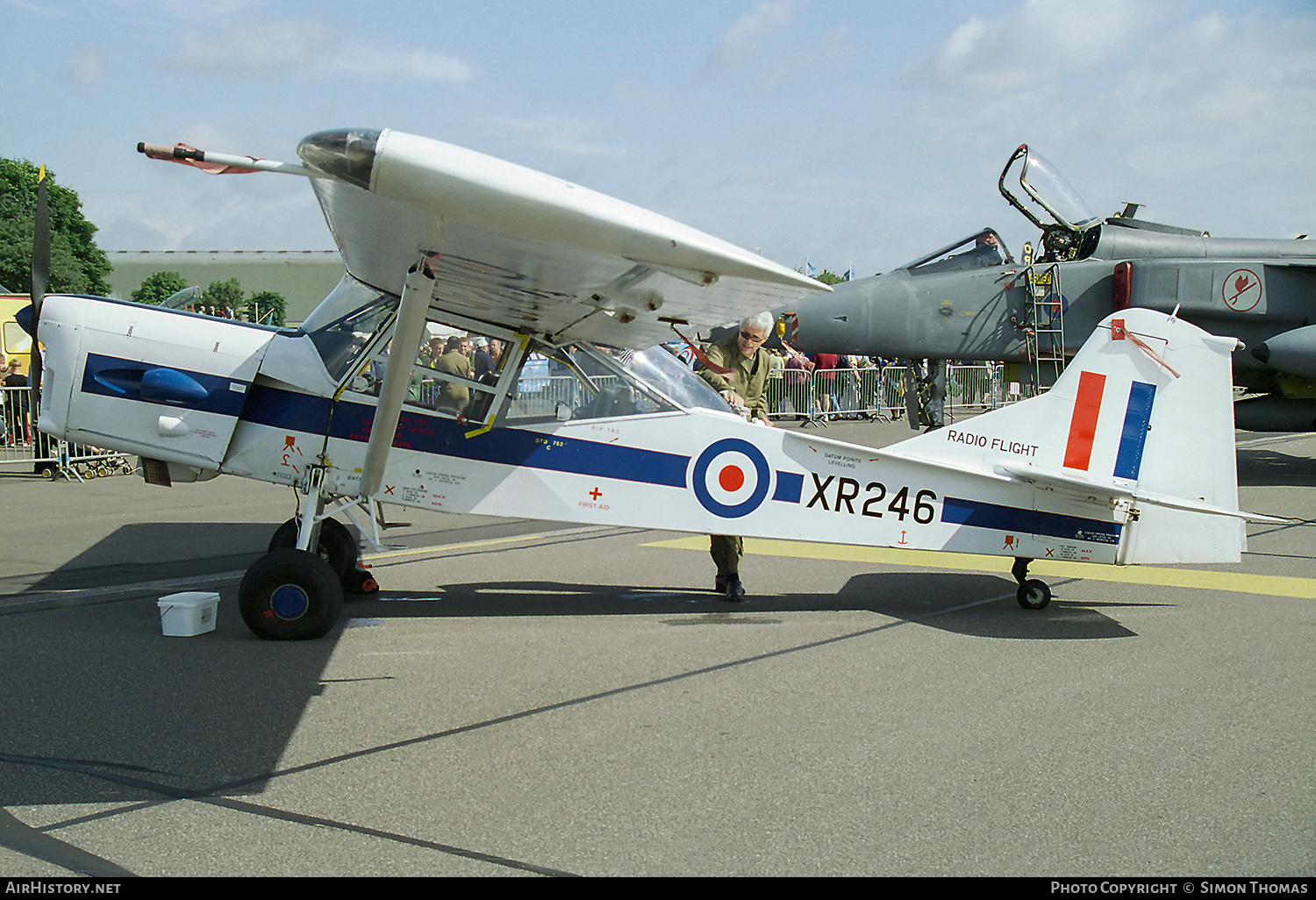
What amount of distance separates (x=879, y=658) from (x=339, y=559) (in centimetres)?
371

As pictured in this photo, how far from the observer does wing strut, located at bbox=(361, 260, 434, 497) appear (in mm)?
5121

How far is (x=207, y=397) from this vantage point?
6117 mm

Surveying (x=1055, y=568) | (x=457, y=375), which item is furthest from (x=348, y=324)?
(x=1055, y=568)

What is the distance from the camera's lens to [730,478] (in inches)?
257

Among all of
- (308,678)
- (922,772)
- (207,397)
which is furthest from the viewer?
(207,397)

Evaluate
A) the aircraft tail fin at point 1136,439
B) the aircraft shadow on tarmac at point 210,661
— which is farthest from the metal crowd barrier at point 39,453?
the aircraft tail fin at point 1136,439

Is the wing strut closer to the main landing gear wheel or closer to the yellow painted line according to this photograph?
the main landing gear wheel

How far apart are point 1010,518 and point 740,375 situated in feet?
7.56

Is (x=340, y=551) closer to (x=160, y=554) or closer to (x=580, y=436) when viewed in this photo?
(x=580, y=436)

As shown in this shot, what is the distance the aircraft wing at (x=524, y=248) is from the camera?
141 inches

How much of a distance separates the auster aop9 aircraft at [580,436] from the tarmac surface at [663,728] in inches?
24.8

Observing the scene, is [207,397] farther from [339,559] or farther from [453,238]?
[453,238]

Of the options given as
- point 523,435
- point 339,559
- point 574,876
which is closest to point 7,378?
point 339,559

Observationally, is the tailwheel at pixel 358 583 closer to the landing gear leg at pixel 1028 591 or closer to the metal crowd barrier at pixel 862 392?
the landing gear leg at pixel 1028 591
